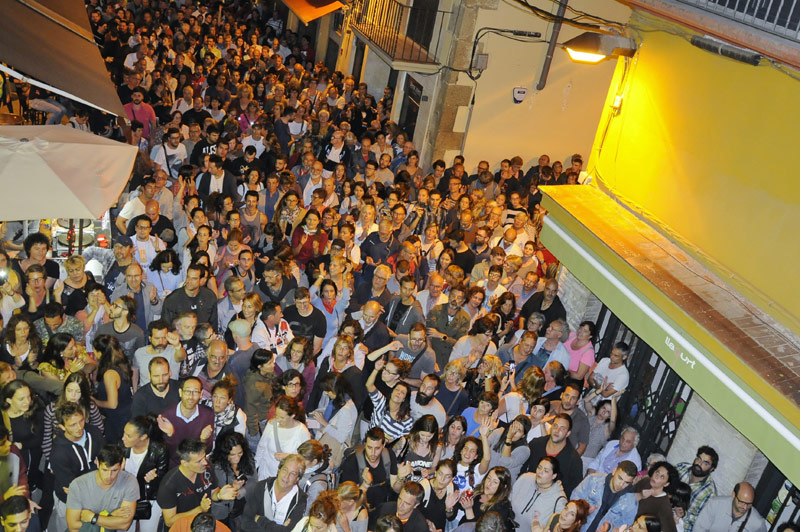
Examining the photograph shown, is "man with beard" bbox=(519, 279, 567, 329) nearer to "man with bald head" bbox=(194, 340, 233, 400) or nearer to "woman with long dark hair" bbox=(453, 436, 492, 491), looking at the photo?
"woman with long dark hair" bbox=(453, 436, 492, 491)

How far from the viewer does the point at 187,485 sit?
584cm

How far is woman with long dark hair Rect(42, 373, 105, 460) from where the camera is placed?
613 cm

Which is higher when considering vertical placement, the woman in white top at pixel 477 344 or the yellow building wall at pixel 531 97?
the yellow building wall at pixel 531 97

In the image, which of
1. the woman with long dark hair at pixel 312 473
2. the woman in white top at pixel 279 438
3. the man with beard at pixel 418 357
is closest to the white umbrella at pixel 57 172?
the woman in white top at pixel 279 438

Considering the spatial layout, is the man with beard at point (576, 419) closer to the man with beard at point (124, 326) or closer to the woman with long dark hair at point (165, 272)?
the man with beard at point (124, 326)

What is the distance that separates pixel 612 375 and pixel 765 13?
12.0ft

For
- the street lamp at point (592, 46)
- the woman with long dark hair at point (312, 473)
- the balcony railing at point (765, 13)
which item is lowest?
the woman with long dark hair at point (312, 473)

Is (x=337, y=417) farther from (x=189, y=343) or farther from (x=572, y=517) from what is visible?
(x=572, y=517)

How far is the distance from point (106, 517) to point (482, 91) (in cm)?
1146

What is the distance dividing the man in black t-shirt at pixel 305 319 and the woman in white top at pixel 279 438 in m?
1.63

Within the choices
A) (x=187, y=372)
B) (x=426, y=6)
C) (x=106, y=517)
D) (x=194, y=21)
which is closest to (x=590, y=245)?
(x=187, y=372)

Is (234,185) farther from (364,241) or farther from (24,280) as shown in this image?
(24,280)

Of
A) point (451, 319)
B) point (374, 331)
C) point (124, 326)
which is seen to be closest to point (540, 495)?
point (374, 331)

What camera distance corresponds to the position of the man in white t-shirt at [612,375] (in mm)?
8062
